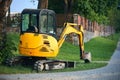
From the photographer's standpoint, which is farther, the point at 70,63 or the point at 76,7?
the point at 76,7

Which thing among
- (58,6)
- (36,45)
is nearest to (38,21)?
(36,45)

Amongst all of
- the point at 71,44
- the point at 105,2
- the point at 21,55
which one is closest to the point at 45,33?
the point at 21,55

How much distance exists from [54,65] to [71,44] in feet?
57.3

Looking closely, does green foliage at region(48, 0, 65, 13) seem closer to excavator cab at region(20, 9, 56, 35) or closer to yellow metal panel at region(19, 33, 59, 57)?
excavator cab at region(20, 9, 56, 35)

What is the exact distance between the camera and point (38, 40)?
21266 millimetres

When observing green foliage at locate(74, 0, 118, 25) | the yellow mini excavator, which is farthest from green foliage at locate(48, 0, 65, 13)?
the yellow mini excavator

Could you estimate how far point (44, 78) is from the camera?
A: 55.5ft

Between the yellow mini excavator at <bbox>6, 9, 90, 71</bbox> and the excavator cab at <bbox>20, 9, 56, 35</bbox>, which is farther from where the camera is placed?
the excavator cab at <bbox>20, 9, 56, 35</bbox>

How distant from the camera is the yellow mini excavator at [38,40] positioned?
69.7 feet

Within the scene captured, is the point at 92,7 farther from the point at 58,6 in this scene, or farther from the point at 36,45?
the point at 36,45

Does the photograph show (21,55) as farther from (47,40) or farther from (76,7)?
(76,7)

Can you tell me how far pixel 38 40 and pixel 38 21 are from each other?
887mm

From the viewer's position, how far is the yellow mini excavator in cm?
2123

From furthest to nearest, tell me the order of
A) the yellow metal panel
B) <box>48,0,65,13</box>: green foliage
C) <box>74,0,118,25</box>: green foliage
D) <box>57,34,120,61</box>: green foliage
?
1. <box>48,0,65,13</box>: green foliage
2. <box>74,0,118,25</box>: green foliage
3. <box>57,34,120,61</box>: green foliage
4. the yellow metal panel
